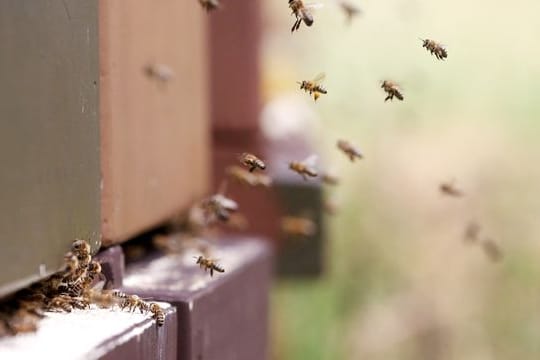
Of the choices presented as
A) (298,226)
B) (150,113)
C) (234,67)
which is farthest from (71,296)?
(234,67)

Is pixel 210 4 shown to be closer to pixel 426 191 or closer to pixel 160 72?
pixel 160 72

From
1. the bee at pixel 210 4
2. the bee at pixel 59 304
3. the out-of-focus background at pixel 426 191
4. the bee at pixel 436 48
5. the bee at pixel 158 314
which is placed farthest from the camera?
the out-of-focus background at pixel 426 191

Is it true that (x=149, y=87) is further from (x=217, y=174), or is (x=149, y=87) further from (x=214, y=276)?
(x=217, y=174)

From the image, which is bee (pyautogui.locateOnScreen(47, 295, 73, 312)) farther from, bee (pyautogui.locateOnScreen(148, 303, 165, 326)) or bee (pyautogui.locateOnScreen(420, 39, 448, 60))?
bee (pyautogui.locateOnScreen(420, 39, 448, 60))

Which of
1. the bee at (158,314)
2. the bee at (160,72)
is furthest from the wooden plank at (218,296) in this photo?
the bee at (160,72)

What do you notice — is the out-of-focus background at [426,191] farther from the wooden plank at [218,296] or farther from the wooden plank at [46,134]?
the wooden plank at [46,134]

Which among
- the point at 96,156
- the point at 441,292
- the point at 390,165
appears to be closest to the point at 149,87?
the point at 96,156
